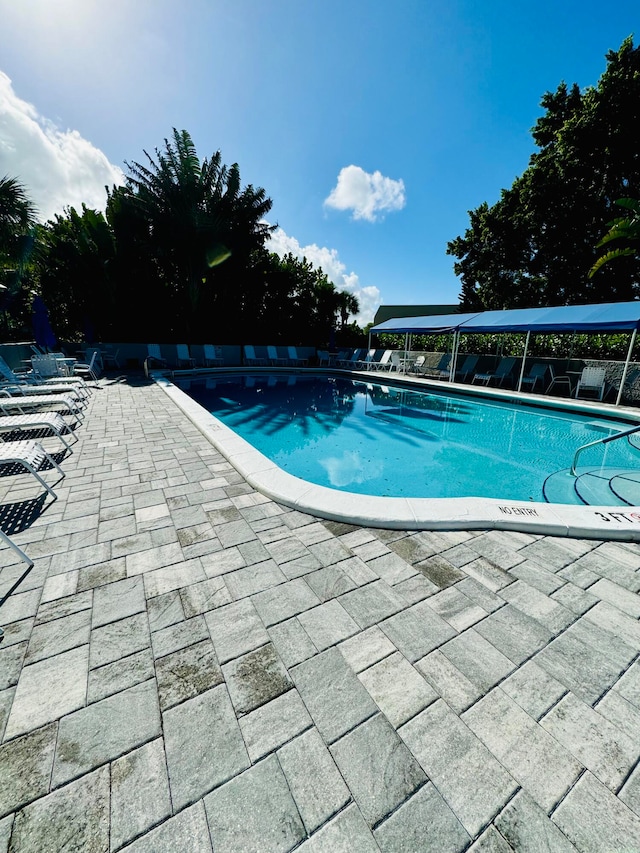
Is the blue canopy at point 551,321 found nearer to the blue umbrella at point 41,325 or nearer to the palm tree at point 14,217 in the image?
the blue umbrella at point 41,325

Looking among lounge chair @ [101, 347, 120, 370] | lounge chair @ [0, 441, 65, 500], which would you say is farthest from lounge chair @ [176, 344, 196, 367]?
lounge chair @ [0, 441, 65, 500]

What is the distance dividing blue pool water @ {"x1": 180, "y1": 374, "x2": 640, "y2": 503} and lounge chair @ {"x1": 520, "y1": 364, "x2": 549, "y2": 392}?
2.13 m

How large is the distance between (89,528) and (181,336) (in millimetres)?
17782

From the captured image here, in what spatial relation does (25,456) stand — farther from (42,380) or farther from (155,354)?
(155,354)

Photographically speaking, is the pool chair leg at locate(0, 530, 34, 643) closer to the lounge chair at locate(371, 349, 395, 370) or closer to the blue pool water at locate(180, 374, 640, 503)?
the blue pool water at locate(180, 374, 640, 503)

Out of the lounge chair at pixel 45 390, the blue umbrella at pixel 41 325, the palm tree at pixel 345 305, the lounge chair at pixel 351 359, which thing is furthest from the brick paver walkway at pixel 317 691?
the palm tree at pixel 345 305

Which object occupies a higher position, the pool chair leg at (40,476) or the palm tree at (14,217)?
the palm tree at (14,217)

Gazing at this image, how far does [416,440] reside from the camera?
780 centimetres

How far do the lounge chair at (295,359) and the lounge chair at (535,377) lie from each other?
37.9 ft

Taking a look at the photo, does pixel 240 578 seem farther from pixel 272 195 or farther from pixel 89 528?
pixel 272 195

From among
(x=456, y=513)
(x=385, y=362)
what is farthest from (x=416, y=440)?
(x=385, y=362)

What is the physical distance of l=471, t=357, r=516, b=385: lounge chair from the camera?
13.0 m

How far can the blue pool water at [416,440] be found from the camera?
18.6 ft

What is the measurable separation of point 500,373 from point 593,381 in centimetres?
310
